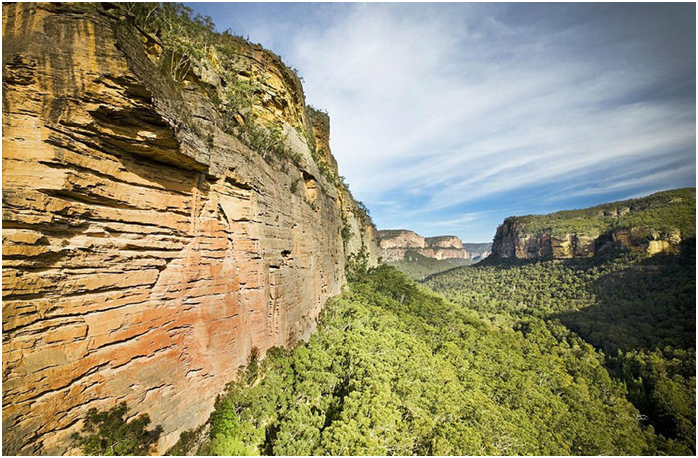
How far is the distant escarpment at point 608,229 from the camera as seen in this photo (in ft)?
190

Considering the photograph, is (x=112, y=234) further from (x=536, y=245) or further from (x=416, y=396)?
(x=536, y=245)

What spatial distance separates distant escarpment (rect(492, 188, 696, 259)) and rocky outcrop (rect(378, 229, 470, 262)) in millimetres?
53092

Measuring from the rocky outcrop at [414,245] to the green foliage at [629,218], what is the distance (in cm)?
6098

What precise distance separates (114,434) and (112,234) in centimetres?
505

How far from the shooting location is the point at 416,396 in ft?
46.4

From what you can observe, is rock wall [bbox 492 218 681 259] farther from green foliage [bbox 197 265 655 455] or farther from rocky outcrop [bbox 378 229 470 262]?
rocky outcrop [bbox 378 229 470 262]

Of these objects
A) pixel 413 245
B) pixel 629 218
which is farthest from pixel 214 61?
pixel 413 245

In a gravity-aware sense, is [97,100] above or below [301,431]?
above

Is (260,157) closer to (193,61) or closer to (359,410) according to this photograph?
(193,61)

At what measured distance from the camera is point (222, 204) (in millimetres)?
9969

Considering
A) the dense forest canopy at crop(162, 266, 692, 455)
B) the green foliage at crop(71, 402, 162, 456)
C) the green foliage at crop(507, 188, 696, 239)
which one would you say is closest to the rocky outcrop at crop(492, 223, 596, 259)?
the green foliage at crop(507, 188, 696, 239)

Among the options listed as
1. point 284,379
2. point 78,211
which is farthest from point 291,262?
point 78,211

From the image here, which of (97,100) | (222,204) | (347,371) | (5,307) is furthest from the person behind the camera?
(347,371)

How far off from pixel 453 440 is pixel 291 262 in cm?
1098
